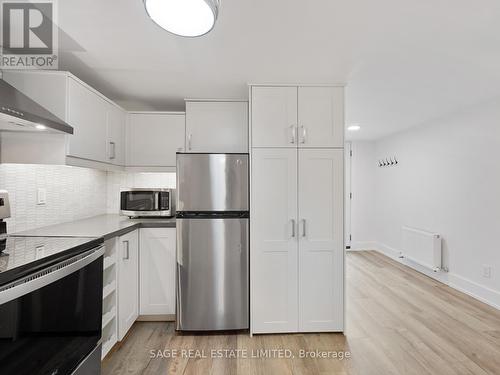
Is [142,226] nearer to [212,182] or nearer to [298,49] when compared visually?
[212,182]

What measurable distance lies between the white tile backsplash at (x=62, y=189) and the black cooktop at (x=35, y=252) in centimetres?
34

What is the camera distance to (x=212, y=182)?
8.04ft

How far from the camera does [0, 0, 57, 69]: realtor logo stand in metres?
1.48

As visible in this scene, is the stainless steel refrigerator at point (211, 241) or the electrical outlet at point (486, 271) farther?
the electrical outlet at point (486, 271)

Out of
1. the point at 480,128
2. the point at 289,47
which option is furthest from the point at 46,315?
the point at 480,128

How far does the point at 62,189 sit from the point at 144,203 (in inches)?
28.7

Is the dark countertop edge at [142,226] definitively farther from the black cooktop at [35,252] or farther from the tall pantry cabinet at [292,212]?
the tall pantry cabinet at [292,212]

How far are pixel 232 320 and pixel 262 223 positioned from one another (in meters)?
0.93

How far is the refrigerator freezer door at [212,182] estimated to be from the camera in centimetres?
244

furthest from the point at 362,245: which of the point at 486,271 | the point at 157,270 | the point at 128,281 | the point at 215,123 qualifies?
the point at 128,281

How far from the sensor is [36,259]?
4.20 feet

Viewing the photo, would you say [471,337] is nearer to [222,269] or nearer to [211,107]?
[222,269]

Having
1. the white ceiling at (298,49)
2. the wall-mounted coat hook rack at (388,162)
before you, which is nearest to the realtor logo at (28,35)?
the white ceiling at (298,49)

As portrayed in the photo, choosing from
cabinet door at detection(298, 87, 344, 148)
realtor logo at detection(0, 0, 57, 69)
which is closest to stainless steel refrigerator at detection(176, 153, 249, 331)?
cabinet door at detection(298, 87, 344, 148)
